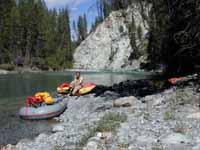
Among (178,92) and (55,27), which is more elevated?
(55,27)

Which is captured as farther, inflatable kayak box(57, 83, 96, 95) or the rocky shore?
inflatable kayak box(57, 83, 96, 95)

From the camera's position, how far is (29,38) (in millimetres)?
98125

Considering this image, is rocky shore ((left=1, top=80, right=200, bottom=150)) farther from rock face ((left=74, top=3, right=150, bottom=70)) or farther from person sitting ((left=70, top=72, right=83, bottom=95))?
rock face ((left=74, top=3, right=150, bottom=70))

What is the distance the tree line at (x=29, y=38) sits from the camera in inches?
3642

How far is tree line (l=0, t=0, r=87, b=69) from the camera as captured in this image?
92500 millimetres

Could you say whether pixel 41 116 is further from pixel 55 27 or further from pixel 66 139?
pixel 55 27

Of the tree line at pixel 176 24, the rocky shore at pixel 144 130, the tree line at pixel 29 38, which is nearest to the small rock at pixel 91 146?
the rocky shore at pixel 144 130

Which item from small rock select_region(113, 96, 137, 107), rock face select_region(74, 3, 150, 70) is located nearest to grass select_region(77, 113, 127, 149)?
small rock select_region(113, 96, 137, 107)

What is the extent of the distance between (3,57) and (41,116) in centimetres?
7475

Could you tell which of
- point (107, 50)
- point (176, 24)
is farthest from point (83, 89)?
point (107, 50)

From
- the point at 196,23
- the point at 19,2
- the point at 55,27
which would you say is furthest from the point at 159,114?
the point at 55,27

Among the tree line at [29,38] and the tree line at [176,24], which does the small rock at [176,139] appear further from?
the tree line at [29,38]

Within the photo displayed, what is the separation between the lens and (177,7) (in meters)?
16.6

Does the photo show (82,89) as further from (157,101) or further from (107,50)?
(107,50)
